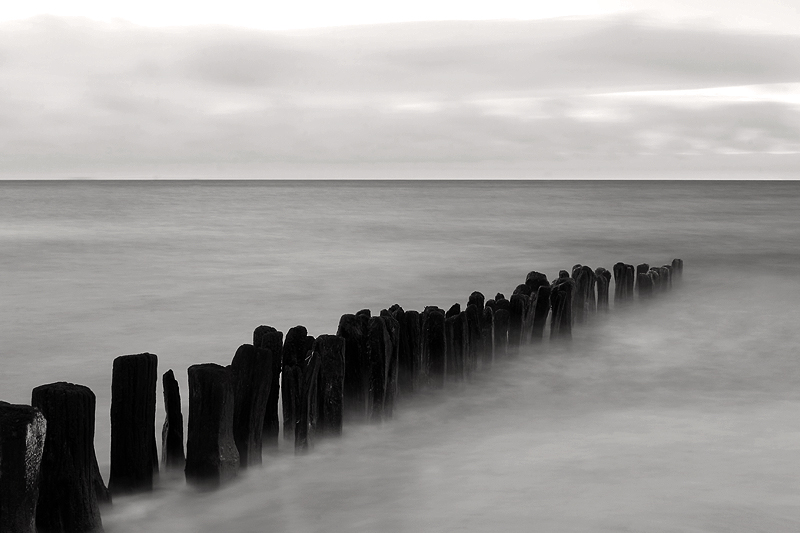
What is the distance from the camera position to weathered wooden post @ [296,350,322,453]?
4.23 meters

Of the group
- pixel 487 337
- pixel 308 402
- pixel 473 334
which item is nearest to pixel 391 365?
pixel 308 402

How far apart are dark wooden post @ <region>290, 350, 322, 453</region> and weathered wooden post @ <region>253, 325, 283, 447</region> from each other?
0.16m

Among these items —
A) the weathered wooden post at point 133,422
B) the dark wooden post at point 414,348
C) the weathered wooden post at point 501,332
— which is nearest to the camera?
the weathered wooden post at point 133,422

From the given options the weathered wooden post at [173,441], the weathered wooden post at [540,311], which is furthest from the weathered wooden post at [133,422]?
the weathered wooden post at [540,311]

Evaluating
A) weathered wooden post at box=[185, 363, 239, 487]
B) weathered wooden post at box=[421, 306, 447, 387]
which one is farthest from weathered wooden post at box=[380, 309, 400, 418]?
weathered wooden post at box=[185, 363, 239, 487]

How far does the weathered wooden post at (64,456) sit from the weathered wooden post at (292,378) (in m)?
1.26

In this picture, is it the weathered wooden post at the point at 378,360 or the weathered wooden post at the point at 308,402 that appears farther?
the weathered wooden post at the point at 378,360

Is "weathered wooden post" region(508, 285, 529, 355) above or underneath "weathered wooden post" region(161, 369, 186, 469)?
above

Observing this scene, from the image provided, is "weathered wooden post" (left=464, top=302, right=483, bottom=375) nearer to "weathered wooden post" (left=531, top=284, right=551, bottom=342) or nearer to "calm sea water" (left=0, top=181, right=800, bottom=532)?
"calm sea water" (left=0, top=181, right=800, bottom=532)

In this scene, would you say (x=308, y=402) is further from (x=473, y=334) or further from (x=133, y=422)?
(x=473, y=334)

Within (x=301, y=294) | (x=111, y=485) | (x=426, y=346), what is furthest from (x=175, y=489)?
(x=301, y=294)

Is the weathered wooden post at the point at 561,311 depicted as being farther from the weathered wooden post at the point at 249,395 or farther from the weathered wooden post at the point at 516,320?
the weathered wooden post at the point at 249,395

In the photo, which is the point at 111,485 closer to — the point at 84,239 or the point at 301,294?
the point at 301,294

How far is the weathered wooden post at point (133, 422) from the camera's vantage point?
352 cm
